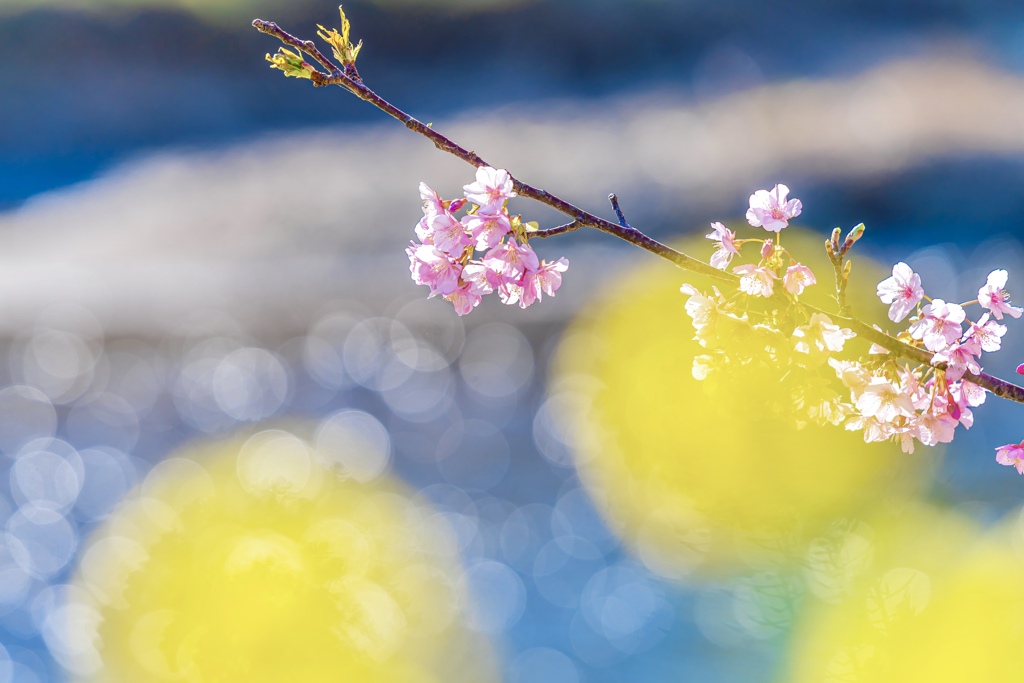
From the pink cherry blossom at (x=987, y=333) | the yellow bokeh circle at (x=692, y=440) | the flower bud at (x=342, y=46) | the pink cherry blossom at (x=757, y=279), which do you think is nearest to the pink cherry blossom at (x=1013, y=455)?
the pink cherry blossom at (x=987, y=333)

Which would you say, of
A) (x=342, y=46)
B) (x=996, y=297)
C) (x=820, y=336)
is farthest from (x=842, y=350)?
(x=342, y=46)

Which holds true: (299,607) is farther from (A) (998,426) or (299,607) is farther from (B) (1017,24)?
(B) (1017,24)

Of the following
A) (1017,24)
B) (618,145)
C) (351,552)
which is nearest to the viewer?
(351,552)

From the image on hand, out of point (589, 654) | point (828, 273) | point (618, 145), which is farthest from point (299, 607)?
point (618, 145)

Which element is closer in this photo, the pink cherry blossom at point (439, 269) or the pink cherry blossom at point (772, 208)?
the pink cherry blossom at point (772, 208)

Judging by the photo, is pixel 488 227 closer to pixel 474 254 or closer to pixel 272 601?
pixel 474 254

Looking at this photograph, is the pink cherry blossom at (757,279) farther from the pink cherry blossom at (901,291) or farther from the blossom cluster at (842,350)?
the pink cherry blossom at (901,291)

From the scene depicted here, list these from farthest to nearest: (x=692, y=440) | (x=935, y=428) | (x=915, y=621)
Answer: (x=692, y=440) < (x=915, y=621) < (x=935, y=428)
